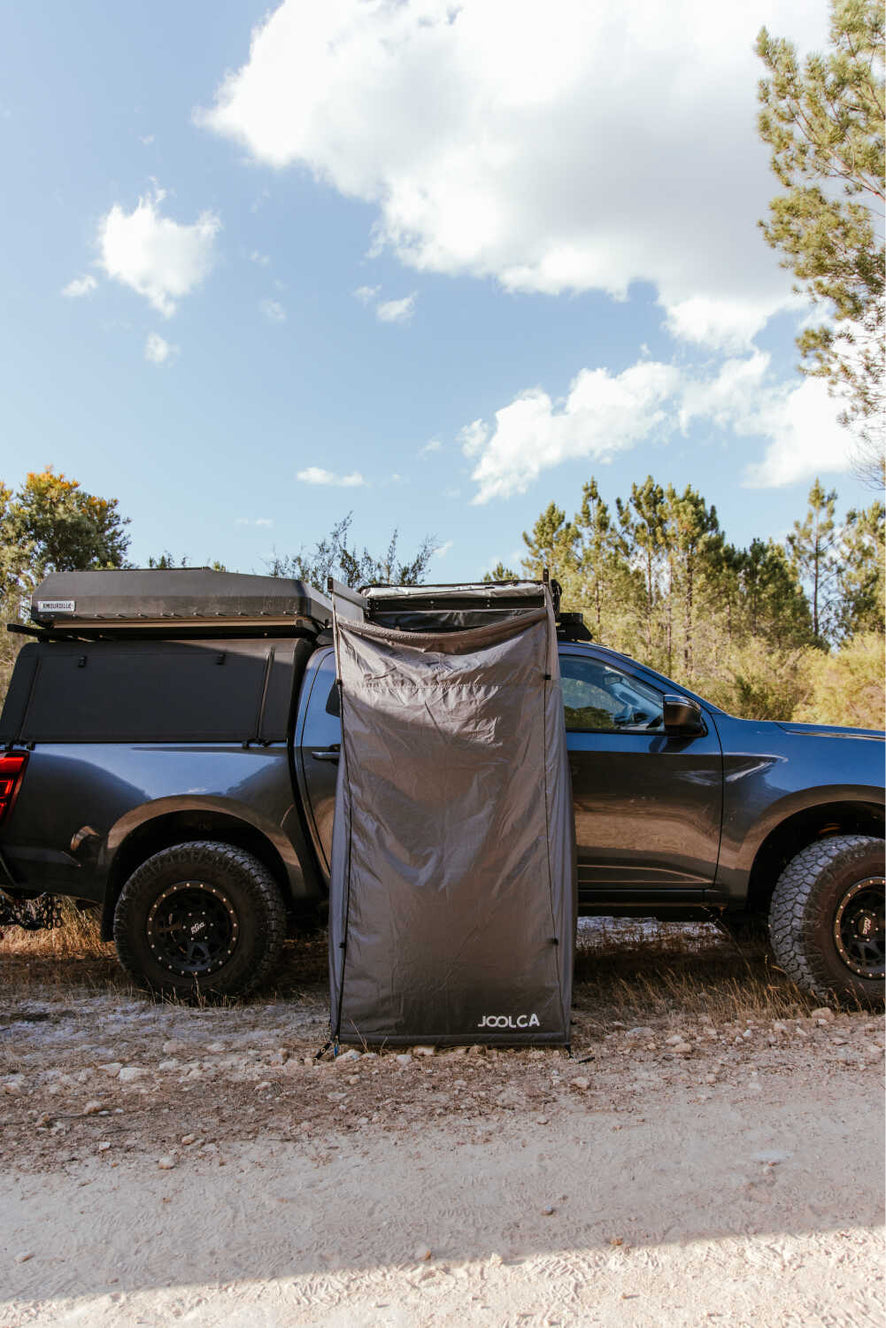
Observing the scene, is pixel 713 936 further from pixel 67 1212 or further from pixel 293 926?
pixel 67 1212

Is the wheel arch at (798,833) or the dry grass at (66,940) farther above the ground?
the wheel arch at (798,833)

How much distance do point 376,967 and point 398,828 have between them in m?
0.68

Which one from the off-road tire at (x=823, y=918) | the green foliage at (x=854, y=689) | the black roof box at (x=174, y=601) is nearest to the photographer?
the off-road tire at (x=823, y=918)

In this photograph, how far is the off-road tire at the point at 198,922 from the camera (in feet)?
17.3

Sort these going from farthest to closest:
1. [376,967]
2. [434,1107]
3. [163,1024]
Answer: [163,1024] → [376,967] → [434,1107]

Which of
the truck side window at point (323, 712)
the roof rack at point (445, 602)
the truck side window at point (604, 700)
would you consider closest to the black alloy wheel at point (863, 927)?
the truck side window at point (604, 700)

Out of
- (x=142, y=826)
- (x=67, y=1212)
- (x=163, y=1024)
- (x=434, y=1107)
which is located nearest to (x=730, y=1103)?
(x=434, y=1107)

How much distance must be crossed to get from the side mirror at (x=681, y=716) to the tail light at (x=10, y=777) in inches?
145

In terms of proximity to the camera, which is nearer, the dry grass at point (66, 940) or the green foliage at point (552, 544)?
the dry grass at point (66, 940)

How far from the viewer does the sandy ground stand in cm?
256

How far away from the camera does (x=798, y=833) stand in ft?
18.3

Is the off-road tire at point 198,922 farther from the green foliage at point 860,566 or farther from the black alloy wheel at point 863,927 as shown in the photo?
the green foliage at point 860,566

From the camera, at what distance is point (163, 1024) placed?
5.04 m

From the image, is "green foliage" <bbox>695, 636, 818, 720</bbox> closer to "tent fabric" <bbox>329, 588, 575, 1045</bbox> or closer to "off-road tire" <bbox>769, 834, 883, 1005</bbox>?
"off-road tire" <bbox>769, 834, 883, 1005</bbox>
